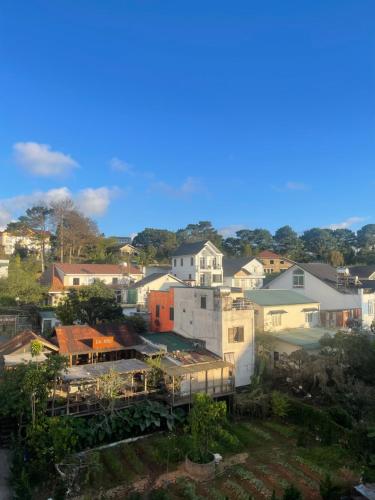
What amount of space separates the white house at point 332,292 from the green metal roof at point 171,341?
45.6 ft

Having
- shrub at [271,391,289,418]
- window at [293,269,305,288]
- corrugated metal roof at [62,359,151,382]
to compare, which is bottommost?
shrub at [271,391,289,418]

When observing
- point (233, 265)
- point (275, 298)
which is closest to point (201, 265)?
point (233, 265)

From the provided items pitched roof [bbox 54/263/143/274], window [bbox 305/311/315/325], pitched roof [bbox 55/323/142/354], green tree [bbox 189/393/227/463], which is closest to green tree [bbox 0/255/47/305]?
pitched roof [bbox 54/263/143/274]

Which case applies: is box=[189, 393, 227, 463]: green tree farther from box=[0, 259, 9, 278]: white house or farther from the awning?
box=[0, 259, 9, 278]: white house

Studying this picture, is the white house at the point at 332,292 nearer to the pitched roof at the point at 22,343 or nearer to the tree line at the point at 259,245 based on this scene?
the pitched roof at the point at 22,343

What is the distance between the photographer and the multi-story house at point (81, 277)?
1654 inches

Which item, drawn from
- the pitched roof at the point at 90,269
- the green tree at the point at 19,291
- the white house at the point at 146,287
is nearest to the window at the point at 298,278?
the white house at the point at 146,287

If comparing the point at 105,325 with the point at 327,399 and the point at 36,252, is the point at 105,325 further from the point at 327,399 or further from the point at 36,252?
the point at 36,252

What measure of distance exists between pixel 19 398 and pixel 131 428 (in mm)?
5242

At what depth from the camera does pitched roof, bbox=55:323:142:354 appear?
74.5 ft

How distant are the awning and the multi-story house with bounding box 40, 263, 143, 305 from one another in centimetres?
2504

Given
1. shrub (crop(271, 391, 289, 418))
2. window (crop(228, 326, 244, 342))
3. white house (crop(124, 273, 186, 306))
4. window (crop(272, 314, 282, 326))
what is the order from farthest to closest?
white house (crop(124, 273, 186, 306)), window (crop(272, 314, 282, 326)), window (crop(228, 326, 244, 342)), shrub (crop(271, 391, 289, 418))

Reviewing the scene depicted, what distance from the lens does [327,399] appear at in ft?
63.9

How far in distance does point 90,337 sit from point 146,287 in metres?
16.3
